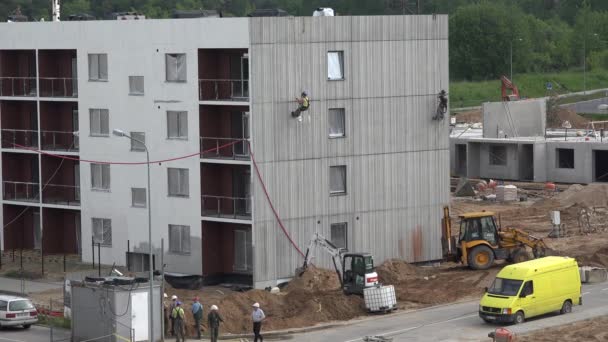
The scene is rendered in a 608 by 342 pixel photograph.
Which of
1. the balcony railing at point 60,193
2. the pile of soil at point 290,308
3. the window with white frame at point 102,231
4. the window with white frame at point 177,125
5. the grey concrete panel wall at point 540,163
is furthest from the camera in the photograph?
the grey concrete panel wall at point 540,163

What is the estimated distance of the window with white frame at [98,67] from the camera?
203 feet

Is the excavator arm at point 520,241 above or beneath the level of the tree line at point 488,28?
beneath

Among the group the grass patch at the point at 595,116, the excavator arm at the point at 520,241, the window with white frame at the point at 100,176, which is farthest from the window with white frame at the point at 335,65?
the grass patch at the point at 595,116

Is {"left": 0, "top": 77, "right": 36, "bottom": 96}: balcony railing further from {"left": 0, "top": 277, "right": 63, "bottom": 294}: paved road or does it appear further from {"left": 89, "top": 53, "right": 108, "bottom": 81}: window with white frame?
{"left": 0, "top": 277, "right": 63, "bottom": 294}: paved road

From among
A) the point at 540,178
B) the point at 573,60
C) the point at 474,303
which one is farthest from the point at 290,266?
the point at 573,60

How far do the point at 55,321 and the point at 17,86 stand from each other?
66.6 ft

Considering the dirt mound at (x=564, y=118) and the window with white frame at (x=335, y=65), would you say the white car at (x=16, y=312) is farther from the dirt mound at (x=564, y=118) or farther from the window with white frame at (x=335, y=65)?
the dirt mound at (x=564, y=118)

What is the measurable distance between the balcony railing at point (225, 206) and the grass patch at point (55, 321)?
902 cm

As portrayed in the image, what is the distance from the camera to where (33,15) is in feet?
554

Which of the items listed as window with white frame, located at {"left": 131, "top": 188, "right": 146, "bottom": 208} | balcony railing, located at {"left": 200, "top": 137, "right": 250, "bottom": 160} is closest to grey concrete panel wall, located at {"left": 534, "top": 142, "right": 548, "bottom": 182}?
window with white frame, located at {"left": 131, "top": 188, "right": 146, "bottom": 208}

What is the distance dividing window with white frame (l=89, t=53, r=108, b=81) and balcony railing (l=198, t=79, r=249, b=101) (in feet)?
19.8

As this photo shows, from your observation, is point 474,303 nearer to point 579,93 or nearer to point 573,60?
point 579,93

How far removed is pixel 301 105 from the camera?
56.1 meters

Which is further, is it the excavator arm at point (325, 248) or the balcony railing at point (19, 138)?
the balcony railing at point (19, 138)
